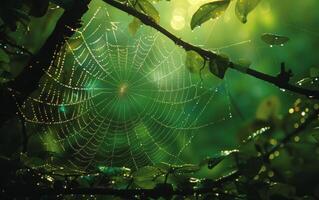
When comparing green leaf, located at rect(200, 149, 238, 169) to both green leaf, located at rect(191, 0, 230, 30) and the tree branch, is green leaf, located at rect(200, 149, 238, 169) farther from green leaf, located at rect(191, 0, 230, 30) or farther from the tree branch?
green leaf, located at rect(191, 0, 230, 30)

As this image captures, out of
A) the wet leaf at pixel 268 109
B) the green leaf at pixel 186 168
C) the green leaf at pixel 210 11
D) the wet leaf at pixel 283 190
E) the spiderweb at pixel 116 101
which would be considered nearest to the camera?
the wet leaf at pixel 268 109

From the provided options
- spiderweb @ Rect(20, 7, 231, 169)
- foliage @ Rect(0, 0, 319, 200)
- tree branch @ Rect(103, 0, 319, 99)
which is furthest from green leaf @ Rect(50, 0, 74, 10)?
spiderweb @ Rect(20, 7, 231, 169)

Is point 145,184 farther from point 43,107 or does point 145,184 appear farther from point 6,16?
point 43,107

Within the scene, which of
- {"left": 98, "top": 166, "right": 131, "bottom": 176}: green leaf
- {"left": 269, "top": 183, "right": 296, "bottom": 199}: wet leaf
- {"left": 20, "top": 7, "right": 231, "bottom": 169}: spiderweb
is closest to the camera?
{"left": 269, "top": 183, "right": 296, "bottom": 199}: wet leaf

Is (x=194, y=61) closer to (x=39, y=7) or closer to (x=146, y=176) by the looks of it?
(x=146, y=176)

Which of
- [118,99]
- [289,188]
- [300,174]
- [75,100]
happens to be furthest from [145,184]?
[118,99]

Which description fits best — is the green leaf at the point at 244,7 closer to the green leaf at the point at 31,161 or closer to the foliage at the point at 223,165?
the foliage at the point at 223,165

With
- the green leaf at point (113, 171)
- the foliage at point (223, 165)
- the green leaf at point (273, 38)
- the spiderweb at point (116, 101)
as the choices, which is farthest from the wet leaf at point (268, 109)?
the spiderweb at point (116, 101)
